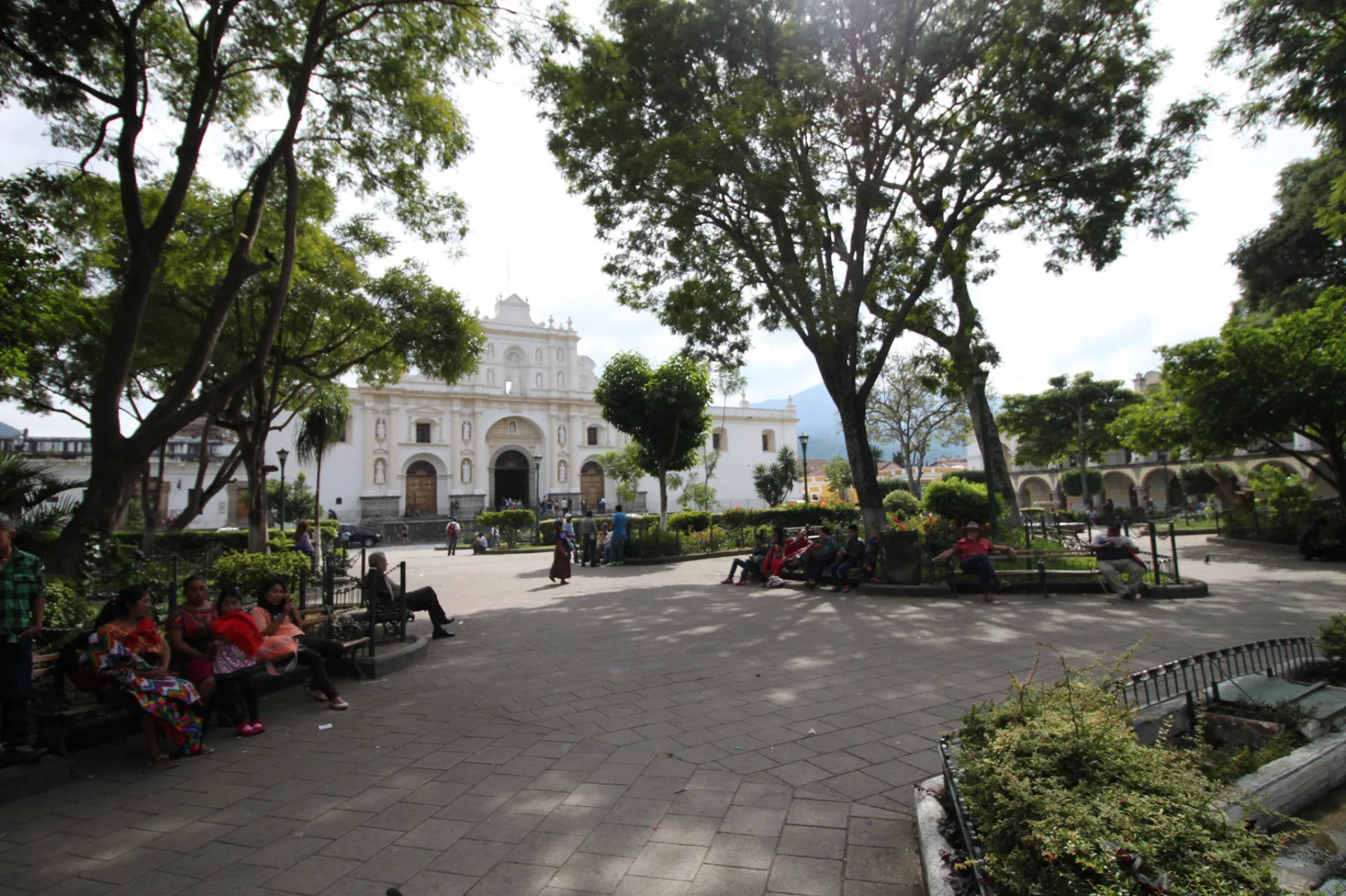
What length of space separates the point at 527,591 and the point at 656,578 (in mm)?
2820

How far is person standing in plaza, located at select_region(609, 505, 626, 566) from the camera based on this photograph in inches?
674

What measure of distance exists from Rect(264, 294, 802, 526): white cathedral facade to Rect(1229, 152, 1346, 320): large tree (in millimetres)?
28137

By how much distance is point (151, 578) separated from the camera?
6684mm

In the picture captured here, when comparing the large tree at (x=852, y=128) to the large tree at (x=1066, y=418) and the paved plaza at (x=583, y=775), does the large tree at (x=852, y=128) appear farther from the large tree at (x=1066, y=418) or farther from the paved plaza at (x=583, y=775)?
the large tree at (x=1066, y=418)

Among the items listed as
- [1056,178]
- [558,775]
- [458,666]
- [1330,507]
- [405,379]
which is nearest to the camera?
[558,775]

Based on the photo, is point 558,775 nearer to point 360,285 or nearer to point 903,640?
point 903,640

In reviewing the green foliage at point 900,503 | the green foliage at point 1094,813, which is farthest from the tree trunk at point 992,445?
the green foliage at point 1094,813

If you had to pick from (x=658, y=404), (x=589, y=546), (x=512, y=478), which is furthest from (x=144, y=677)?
(x=512, y=478)

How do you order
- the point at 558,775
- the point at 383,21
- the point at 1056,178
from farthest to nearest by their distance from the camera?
the point at 1056,178 < the point at 383,21 < the point at 558,775

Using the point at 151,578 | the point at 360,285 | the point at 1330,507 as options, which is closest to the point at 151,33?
the point at 360,285

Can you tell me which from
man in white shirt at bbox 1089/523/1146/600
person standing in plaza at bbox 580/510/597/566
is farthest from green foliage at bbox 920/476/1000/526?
person standing in plaza at bbox 580/510/597/566

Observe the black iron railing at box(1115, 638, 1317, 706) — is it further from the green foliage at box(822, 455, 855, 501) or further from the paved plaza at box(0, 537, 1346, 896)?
the green foliage at box(822, 455, 855, 501)

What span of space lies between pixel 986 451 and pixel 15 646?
13060mm

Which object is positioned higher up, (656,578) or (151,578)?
(151,578)
